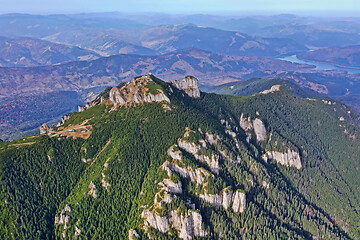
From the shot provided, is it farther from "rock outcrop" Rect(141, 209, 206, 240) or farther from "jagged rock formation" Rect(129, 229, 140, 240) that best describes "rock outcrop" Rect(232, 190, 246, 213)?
"jagged rock formation" Rect(129, 229, 140, 240)

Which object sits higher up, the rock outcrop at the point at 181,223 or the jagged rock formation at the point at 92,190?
the jagged rock formation at the point at 92,190

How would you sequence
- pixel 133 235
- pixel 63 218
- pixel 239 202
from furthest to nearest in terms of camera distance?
1. pixel 239 202
2. pixel 63 218
3. pixel 133 235

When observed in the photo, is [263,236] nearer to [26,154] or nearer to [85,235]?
[85,235]

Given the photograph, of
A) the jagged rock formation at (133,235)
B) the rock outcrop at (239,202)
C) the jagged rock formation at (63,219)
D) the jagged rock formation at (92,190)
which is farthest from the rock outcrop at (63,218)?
the rock outcrop at (239,202)

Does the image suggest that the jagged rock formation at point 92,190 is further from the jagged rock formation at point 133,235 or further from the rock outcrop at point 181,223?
the rock outcrop at point 181,223

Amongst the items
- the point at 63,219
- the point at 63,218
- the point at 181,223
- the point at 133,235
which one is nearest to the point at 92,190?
the point at 63,218

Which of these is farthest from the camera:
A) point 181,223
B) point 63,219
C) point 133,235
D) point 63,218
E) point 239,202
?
point 239,202

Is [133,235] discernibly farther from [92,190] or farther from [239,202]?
[239,202]

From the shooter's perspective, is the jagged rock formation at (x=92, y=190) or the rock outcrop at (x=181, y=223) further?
the jagged rock formation at (x=92, y=190)

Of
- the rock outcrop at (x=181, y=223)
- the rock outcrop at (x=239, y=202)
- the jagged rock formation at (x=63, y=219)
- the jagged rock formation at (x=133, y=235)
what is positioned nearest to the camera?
the jagged rock formation at (x=133, y=235)

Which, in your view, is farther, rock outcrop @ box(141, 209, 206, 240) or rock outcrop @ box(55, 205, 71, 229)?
rock outcrop @ box(55, 205, 71, 229)

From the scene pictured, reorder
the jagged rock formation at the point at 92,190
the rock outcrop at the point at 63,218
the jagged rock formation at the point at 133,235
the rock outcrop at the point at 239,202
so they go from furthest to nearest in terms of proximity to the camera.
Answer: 1. the jagged rock formation at the point at 92,190
2. the rock outcrop at the point at 239,202
3. the rock outcrop at the point at 63,218
4. the jagged rock formation at the point at 133,235

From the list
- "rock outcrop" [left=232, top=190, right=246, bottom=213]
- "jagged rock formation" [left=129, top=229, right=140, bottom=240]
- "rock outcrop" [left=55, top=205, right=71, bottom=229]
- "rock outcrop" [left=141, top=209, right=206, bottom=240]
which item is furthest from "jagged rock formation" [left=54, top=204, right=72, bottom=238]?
"rock outcrop" [left=232, top=190, right=246, bottom=213]
